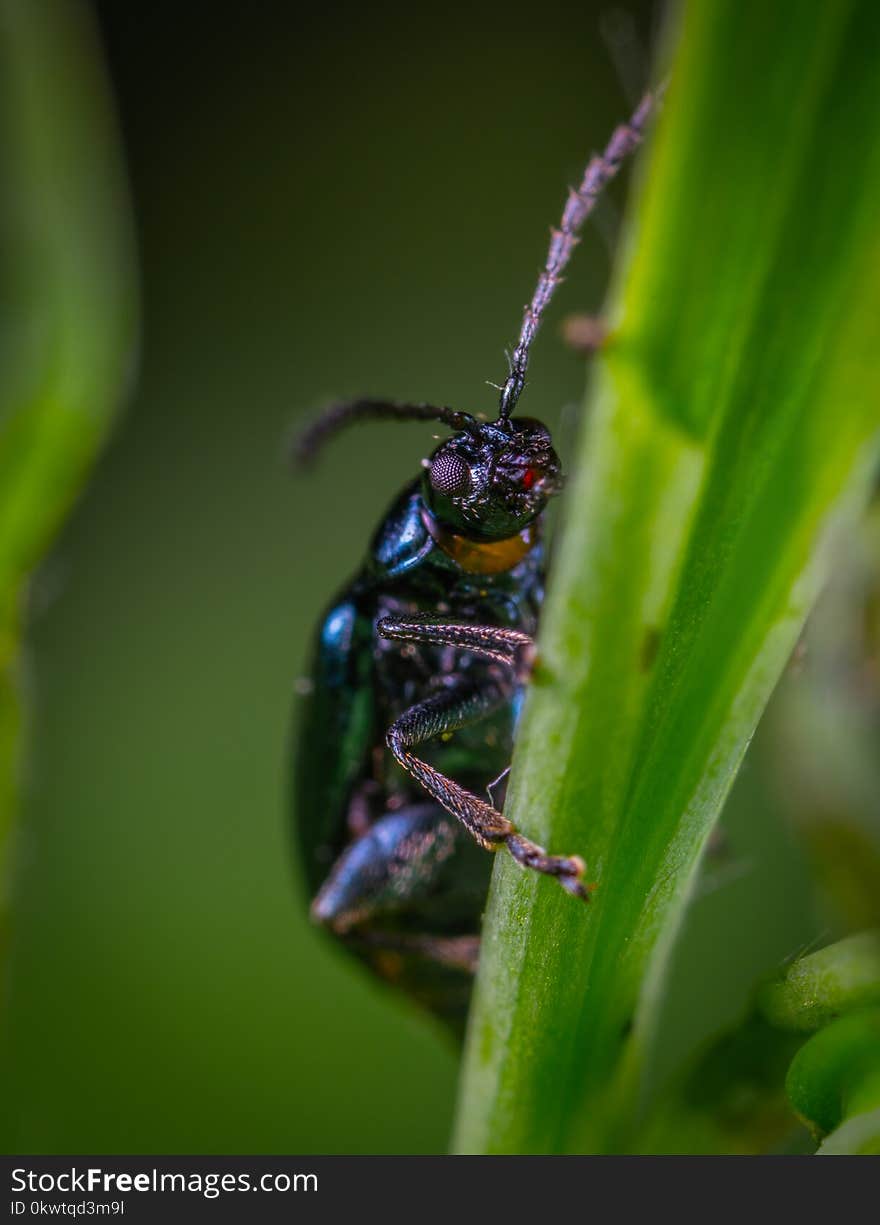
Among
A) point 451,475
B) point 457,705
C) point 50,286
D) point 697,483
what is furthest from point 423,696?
point 697,483

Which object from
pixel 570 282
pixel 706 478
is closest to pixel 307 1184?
pixel 706 478

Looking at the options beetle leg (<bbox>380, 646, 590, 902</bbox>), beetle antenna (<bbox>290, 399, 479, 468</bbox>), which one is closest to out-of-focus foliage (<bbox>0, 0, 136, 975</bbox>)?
beetle antenna (<bbox>290, 399, 479, 468</bbox>)

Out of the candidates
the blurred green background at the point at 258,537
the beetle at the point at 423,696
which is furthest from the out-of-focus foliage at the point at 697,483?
the blurred green background at the point at 258,537

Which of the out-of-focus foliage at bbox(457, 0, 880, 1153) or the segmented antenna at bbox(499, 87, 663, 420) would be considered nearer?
the out-of-focus foliage at bbox(457, 0, 880, 1153)

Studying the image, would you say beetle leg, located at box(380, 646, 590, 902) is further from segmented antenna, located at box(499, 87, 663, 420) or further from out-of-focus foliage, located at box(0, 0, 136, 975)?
out-of-focus foliage, located at box(0, 0, 136, 975)

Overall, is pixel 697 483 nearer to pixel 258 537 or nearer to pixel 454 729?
pixel 454 729
